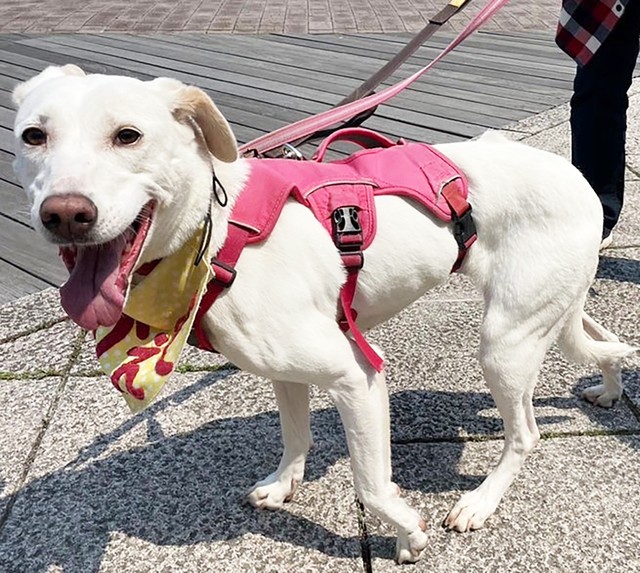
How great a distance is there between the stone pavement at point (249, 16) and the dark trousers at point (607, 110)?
5.79 m

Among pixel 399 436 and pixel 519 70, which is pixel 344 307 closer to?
pixel 399 436

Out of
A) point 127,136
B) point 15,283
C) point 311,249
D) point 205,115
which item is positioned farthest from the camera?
point 15,283

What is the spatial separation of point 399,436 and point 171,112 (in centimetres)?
162

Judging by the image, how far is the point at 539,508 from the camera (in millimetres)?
2426

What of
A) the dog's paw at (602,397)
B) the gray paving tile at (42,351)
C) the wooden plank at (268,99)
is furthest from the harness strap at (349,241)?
the wooden plank at (268,99)

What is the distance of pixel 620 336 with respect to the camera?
3346 millimetres

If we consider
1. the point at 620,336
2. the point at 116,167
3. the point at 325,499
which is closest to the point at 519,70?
the point at 620,336

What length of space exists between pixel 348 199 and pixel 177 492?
128cm

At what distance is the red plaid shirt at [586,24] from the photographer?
318cm

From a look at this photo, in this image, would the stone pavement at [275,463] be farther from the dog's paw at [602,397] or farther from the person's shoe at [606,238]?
the person's shoe at [606,238]

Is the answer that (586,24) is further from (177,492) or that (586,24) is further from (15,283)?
(15,283)

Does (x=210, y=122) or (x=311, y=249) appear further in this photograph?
(x=311, y=249)

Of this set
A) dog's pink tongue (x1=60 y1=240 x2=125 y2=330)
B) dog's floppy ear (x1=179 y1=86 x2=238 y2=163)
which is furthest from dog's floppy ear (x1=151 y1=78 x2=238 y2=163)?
dog's pink tongue (x1=60 y1=240 x2=125 y2=330)

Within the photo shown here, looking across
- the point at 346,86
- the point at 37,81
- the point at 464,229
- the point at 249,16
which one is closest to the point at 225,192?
the point at 37,81
